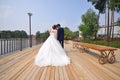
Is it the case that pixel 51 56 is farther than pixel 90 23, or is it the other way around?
pixel 90 23

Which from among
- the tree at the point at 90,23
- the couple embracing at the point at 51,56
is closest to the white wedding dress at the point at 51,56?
the couple embracing at the point at 51,56

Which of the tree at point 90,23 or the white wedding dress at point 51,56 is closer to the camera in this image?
the white wedding dress at point 51,56

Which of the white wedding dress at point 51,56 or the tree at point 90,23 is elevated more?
the tree at point 90,23

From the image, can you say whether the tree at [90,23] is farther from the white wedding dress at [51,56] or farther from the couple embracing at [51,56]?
the white wedding dress at [51,56]

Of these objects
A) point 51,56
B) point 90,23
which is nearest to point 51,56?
point 51,56

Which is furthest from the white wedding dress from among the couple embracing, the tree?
the tree

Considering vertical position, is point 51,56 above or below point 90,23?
below

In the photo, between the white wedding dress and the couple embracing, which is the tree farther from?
the white wedding dress

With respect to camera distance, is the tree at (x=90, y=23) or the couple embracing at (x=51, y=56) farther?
the tree at (x=90, y=23)

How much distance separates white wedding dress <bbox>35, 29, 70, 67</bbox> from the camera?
7355mm

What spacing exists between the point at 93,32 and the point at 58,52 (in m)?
30.8

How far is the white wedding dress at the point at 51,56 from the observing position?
7.36m

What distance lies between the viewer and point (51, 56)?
25.2ft

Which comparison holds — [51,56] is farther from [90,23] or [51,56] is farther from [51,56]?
[90,23]
